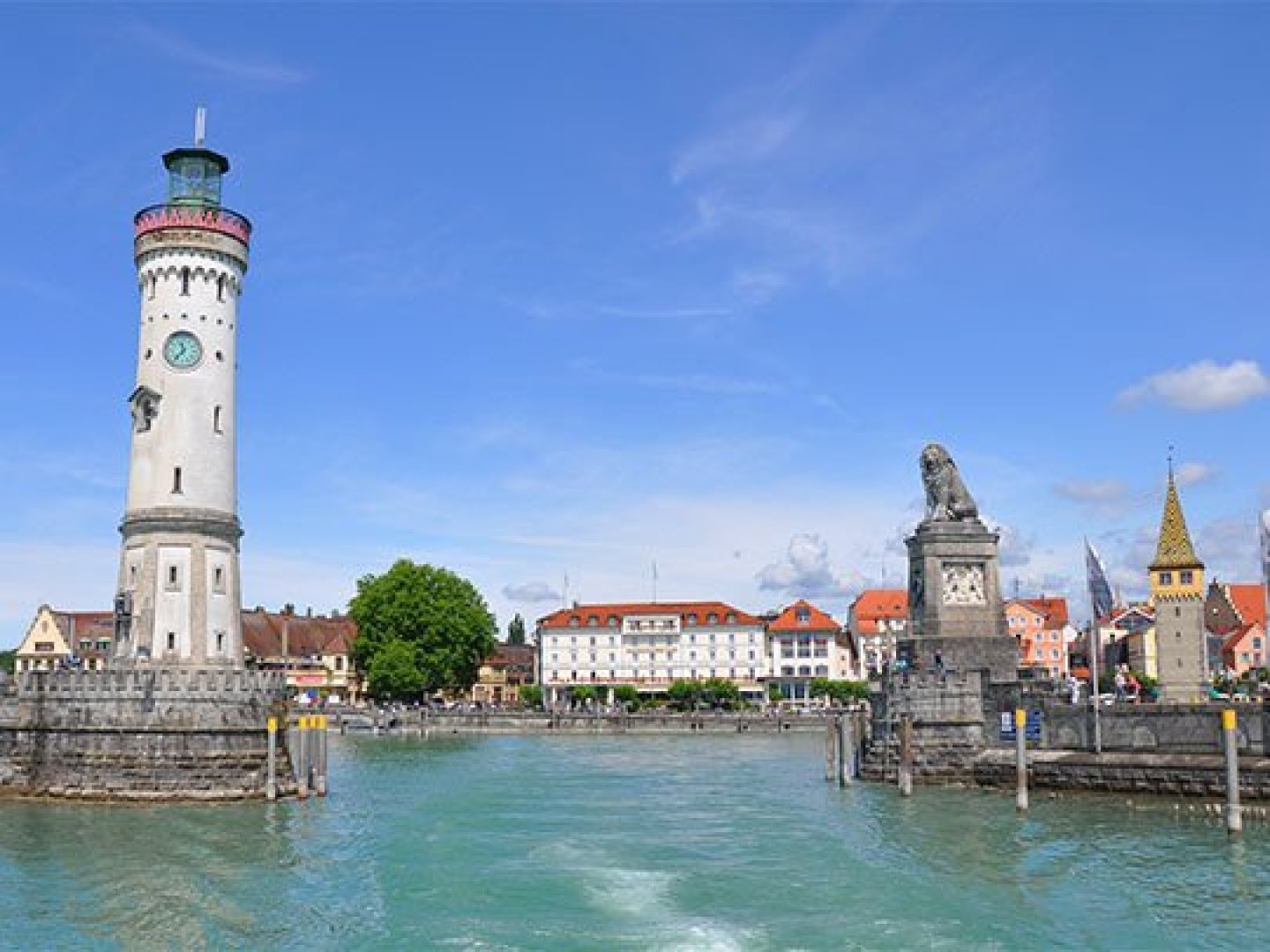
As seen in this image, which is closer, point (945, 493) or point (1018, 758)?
point (1018, 758)

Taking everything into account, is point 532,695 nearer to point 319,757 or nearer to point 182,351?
point 319,757

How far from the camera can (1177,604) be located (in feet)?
255

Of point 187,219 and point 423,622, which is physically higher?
point 187,219

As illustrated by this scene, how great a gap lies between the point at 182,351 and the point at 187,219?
494 centimetres

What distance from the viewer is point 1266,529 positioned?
4162 centimetres

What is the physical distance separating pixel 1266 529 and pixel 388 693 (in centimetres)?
8350

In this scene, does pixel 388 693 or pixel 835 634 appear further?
pixel 835 634

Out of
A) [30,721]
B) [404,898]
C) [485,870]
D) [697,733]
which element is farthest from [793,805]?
[697,733]

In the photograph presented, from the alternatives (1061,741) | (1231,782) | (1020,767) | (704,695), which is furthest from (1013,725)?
(704,695)

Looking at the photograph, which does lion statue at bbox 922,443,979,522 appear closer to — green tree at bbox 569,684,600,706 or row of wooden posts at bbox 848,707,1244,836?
row of wooden posts at bbox 848,707,1244,836

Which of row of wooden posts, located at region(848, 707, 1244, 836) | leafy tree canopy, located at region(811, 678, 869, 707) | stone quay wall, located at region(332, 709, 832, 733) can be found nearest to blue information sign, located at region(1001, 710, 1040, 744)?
row of wooden posts, located at region(848, 707, 1244, 836)

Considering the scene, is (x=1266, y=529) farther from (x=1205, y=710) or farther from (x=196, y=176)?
(x=196, y=176)

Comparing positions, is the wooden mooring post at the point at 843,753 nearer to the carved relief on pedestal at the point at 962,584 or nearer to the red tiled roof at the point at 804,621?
the carved relief on pedestal at the point at 962,584

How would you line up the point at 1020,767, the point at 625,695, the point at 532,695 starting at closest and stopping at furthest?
the point at 1020,767 < the point at 625,695 < the point at 532,695
